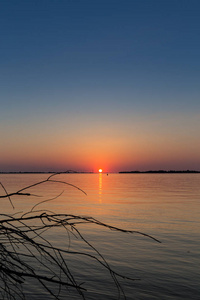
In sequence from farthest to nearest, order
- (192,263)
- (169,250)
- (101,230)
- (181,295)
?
(101,230) < (169,250) < (192,263) < (181,295)

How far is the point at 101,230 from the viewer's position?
18.8 metres

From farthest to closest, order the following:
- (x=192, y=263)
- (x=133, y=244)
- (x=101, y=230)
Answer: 1. (x=101, y=230)
2. (x=133, y=244)
3. (x=192, y=263)

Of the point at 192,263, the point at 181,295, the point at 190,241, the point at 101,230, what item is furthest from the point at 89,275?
the point at 101,230

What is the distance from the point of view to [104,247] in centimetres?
1459

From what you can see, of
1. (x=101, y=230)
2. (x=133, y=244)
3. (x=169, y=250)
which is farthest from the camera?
(x=101, y=230)

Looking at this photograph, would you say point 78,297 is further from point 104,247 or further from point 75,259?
point 104,247

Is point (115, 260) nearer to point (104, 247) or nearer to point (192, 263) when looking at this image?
point (104, 247)

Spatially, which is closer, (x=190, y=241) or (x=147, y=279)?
(x=147, y=279)

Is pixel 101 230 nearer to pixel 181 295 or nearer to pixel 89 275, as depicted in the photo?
pixel 89 275

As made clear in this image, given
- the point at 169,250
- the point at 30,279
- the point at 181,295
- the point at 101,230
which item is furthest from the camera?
the point at 101,230

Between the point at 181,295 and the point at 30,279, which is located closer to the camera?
the point at 181,295

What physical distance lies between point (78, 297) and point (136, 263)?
3443 millimetres

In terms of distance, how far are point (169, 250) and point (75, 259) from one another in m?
4.33

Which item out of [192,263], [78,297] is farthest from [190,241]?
[78,297]
